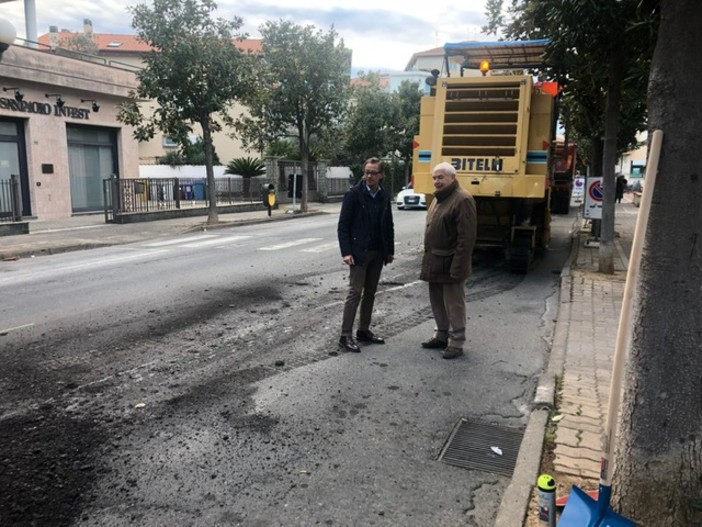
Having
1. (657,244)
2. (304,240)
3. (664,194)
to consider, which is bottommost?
(304,240)

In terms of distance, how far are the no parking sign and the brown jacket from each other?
26.1ft

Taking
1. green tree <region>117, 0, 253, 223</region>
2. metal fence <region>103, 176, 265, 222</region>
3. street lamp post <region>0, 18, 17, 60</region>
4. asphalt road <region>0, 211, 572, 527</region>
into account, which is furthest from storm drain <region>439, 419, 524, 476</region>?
metal fence <region>103, 176, 265, 222</region>

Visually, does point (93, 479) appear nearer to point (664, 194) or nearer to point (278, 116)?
point (664, 194)

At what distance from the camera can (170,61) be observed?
1800 centimetres

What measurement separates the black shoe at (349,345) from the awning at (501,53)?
6.42 meters

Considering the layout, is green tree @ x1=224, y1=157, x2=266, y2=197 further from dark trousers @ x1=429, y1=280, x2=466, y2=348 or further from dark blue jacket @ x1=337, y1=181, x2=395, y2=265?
dark trousers @ x1=429, y1=280, x2=466, y2=348

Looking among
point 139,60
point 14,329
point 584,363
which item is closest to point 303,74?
point 139,60

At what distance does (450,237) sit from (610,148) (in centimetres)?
505

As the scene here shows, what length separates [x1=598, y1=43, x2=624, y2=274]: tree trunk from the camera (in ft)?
28.8

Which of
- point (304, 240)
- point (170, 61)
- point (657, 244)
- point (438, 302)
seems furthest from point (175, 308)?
point (170, 61)

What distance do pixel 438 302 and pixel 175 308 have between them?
3.57 metres

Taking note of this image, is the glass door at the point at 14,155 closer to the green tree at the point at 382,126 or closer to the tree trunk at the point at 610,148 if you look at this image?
the tree trunk at the point at 610,148

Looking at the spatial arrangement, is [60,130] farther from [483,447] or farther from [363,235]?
[483,447]

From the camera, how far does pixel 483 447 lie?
4.00m
